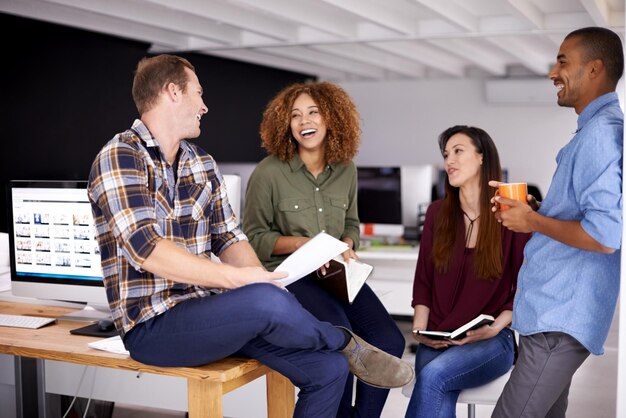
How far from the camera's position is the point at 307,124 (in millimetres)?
3025

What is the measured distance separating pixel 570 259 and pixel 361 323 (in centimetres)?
88

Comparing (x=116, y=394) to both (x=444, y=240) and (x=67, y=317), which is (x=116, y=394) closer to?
(x=67, y=317)

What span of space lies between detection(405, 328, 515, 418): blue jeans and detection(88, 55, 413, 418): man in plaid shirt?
1.02 feet

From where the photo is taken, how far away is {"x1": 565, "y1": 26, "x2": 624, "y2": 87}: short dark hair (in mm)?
2203

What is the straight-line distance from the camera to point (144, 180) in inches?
84.2

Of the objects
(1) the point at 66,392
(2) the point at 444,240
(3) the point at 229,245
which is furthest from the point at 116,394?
(2) the point at 444,240

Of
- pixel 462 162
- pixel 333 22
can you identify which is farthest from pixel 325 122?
pixel 333 22

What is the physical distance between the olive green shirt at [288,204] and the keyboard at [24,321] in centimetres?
80

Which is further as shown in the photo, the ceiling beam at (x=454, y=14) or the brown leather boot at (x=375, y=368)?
the ceiling beam at (x=454, y=14)

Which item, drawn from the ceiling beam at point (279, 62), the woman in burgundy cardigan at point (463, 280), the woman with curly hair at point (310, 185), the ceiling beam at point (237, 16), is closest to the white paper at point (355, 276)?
the woman with curly hair at point (310, 185)

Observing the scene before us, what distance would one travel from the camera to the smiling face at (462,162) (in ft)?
9.68

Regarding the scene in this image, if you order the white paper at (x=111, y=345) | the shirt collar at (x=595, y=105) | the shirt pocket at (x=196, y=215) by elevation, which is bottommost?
the white paper at (x=111, y=345)

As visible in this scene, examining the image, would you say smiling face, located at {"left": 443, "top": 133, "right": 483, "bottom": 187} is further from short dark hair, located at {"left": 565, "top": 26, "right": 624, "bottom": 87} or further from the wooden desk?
the wooden desk

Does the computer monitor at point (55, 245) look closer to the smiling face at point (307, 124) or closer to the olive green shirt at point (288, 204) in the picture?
the olive green shirt at point (288, 204)
